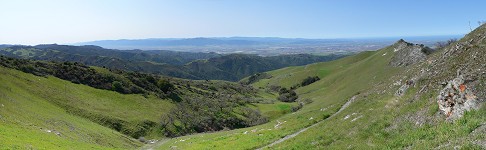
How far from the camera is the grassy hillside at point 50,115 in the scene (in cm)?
4116

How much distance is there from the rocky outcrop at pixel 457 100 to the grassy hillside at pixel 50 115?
118 feet

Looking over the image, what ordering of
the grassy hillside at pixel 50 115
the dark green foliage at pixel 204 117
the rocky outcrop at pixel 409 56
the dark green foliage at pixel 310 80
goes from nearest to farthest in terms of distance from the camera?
1. the grassy hillside at pixel 50 115
2. the rocky outcrop at pixel 409 56
3. the dark green foliage at pixel 204 117
4. the dark green foliage at pixel 310 80

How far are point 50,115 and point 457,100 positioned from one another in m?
61.0

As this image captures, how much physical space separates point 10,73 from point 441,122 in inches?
3546

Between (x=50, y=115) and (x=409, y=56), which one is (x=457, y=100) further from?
(x=409, y=56)

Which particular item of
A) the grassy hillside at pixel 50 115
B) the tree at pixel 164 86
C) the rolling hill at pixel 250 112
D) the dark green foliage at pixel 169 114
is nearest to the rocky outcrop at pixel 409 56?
the rolling hill at pixel 250 112

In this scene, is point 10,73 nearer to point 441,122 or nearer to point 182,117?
point 182,117

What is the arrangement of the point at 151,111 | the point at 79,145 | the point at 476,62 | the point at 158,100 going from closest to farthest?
the point at 476,62
the point at 79,145
the point at 151,111
the point at 158,100

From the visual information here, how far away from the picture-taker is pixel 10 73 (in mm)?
81000

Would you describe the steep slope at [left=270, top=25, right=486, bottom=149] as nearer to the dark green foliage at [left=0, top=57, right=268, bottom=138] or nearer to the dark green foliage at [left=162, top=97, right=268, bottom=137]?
the dark green foliage at [left=0, top=57, right=268, bottom=138]

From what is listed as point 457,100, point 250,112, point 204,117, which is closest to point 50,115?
point 204,117

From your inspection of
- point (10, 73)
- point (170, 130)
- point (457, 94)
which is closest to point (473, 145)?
point (457, 94)

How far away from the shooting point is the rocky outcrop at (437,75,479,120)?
19.8 meters

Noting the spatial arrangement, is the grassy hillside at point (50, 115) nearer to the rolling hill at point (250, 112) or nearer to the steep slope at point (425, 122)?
the rolling hill at point (250, 112)
